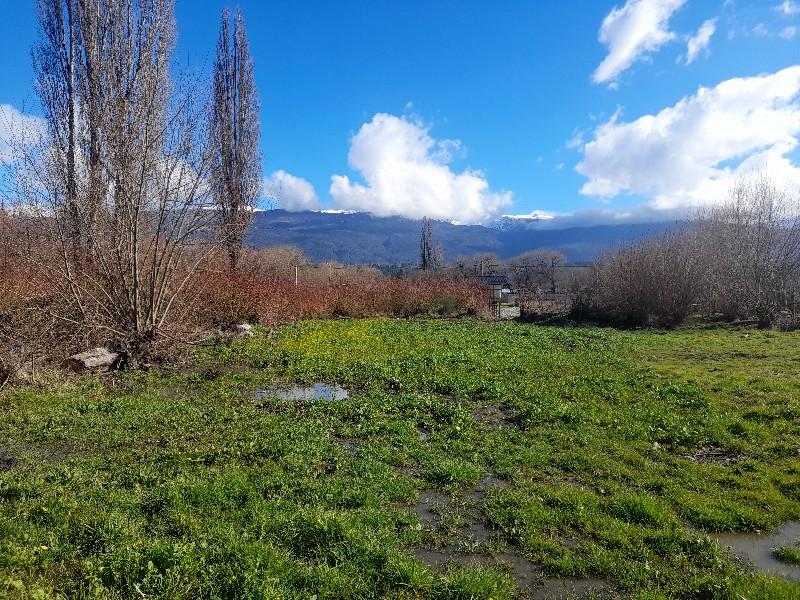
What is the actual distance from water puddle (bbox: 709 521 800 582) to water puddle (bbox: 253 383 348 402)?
571cm

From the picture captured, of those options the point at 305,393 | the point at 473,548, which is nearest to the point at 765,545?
the point at 473,548

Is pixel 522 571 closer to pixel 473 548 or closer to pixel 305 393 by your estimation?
pixel 473 548

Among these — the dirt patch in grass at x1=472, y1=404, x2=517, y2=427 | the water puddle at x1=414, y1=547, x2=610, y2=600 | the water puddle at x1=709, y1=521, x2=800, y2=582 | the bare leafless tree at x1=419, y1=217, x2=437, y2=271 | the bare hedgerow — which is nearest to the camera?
the water puddle at x1=414, y1=547, x2=610, y2=600

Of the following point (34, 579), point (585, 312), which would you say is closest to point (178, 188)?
point (34, 579)

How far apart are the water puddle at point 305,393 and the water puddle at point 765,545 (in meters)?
5.71

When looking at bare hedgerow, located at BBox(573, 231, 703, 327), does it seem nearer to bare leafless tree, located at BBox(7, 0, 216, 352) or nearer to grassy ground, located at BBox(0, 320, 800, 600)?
grassy ground, located at BBox(0, 320, 800, 600)

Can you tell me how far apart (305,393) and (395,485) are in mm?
4524

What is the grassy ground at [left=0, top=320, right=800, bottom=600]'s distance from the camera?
11.2ft

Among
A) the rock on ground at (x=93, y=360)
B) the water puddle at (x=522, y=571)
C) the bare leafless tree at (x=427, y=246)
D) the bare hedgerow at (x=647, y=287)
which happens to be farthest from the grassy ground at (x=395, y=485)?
the bare leafless tree at (x=427, y=246)

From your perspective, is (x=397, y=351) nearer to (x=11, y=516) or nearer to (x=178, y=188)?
(x=178, y=188)

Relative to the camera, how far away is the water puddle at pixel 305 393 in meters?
8.59

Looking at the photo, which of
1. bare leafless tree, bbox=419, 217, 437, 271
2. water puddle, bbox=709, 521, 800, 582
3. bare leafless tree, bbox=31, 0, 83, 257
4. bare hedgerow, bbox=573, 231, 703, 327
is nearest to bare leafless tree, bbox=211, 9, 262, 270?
bare leafless tree, bbox=31, 0, 83, 257

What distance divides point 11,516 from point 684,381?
10331 millimetres

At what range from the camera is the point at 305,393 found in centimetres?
913
